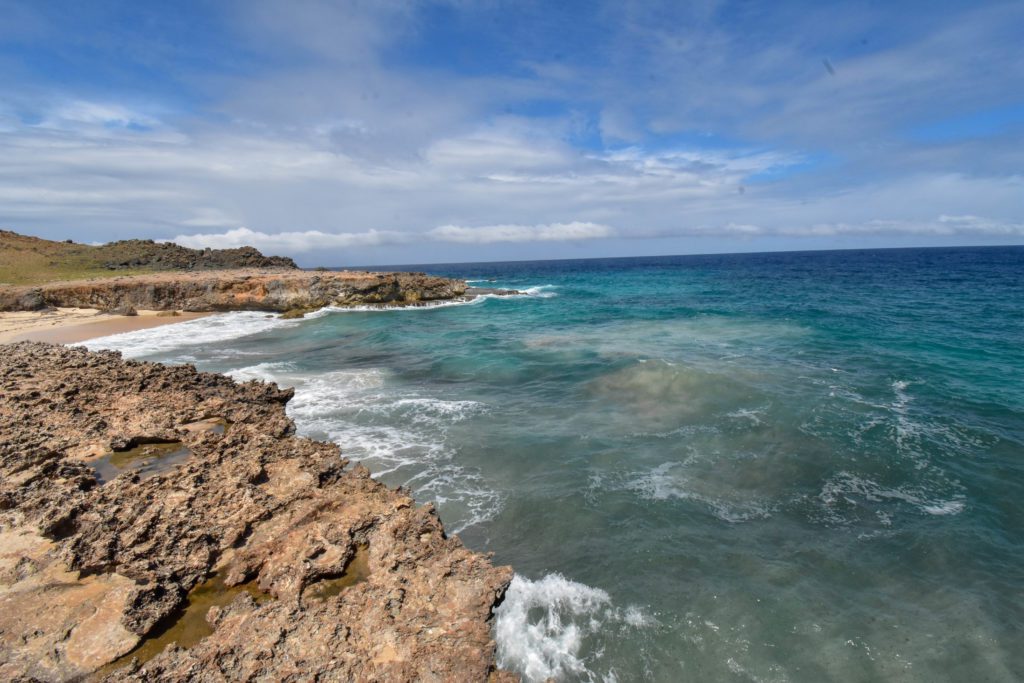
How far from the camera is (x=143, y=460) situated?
28.3 ft

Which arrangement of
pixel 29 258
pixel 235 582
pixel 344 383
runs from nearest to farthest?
pixel 235 582 → pixel 344 383 → pixel 29 258

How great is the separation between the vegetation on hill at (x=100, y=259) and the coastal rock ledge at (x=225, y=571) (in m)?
50.8

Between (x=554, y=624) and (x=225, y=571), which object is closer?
(x=225, y=571)

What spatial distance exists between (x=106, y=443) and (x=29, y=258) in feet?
211

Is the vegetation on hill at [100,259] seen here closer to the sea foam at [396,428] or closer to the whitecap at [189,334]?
the whitecap at [189,334]

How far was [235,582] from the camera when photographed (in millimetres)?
5598

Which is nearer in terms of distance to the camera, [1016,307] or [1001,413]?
[1001,413]

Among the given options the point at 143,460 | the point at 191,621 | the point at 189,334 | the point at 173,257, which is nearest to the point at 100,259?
the point at 173,257

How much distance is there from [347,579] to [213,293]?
4257cm

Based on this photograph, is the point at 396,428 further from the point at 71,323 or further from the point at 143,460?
the point at 71,323

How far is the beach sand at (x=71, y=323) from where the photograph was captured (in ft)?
91.5

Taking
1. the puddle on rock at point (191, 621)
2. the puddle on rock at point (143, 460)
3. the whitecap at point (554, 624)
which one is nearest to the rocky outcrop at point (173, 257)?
the puddle on rock at point (143, 460)

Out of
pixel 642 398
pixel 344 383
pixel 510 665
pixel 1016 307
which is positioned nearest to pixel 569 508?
pixel 510 665

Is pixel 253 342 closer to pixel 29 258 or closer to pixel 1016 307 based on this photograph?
pixel 29 258
